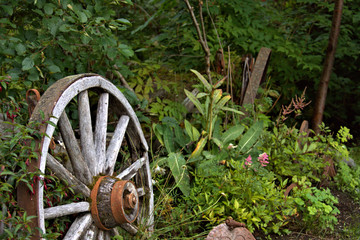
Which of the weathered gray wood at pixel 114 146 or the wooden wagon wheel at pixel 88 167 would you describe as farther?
the weathered gray wood at pixel 114 146

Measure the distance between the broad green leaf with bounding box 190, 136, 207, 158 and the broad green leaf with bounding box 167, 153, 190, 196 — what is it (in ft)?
0.44

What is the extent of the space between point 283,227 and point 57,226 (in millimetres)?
2195

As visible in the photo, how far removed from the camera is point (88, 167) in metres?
2.39

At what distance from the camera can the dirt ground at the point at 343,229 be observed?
3.35 m

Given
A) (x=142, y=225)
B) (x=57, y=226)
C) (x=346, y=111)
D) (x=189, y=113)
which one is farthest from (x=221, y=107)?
(x=346, y=111)

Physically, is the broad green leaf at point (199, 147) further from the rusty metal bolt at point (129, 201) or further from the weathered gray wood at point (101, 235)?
the weathered gray wood at point (101, 235)

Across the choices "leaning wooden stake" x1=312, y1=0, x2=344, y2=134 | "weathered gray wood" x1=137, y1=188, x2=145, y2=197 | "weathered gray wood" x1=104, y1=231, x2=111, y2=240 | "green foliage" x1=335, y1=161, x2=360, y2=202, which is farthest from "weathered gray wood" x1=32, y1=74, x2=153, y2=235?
"leaning wooden stake" x1=312, y1=0, x2=344, y2=134

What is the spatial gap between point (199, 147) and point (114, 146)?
1.06 m

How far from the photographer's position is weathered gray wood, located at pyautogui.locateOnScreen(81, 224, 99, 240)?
7.47ft

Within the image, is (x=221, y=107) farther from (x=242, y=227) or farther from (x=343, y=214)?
(x=343, y=214)

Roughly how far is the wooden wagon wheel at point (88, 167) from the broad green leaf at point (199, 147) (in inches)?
26.7

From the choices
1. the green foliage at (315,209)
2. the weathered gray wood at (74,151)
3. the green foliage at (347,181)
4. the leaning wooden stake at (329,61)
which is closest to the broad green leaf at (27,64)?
the weathered gray wood at (74,151)

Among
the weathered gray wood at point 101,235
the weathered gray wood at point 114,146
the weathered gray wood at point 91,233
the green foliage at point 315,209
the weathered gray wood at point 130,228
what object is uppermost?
the weathered gray wood at point 114,146

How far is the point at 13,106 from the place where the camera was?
202 cm
